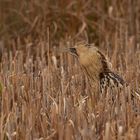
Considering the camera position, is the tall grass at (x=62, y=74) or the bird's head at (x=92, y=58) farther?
the bird's head at (x=92, y=58)

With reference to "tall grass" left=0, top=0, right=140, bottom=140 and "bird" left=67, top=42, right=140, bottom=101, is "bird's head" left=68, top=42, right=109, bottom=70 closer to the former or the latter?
"bird" left=67, top=42, right=140, bottom=101

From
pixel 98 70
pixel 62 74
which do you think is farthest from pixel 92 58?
pixel 62 74

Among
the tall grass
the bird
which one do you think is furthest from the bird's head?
the tall grass

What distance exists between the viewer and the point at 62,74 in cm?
459

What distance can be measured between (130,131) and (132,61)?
7.33ft

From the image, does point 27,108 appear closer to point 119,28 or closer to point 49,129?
point 49,129

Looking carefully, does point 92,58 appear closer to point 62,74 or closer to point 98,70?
point 98,70

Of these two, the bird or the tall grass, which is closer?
the tall grass

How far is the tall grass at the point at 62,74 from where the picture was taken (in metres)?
3.27

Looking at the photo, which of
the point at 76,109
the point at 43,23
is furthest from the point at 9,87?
the point at 43,23

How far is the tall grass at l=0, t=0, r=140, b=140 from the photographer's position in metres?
3.27

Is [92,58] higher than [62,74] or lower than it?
higher

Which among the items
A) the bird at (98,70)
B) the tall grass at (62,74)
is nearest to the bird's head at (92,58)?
the bird at (98,70)

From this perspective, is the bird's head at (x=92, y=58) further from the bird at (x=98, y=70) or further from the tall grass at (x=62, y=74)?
the tall grass at (x=62, y=74)
